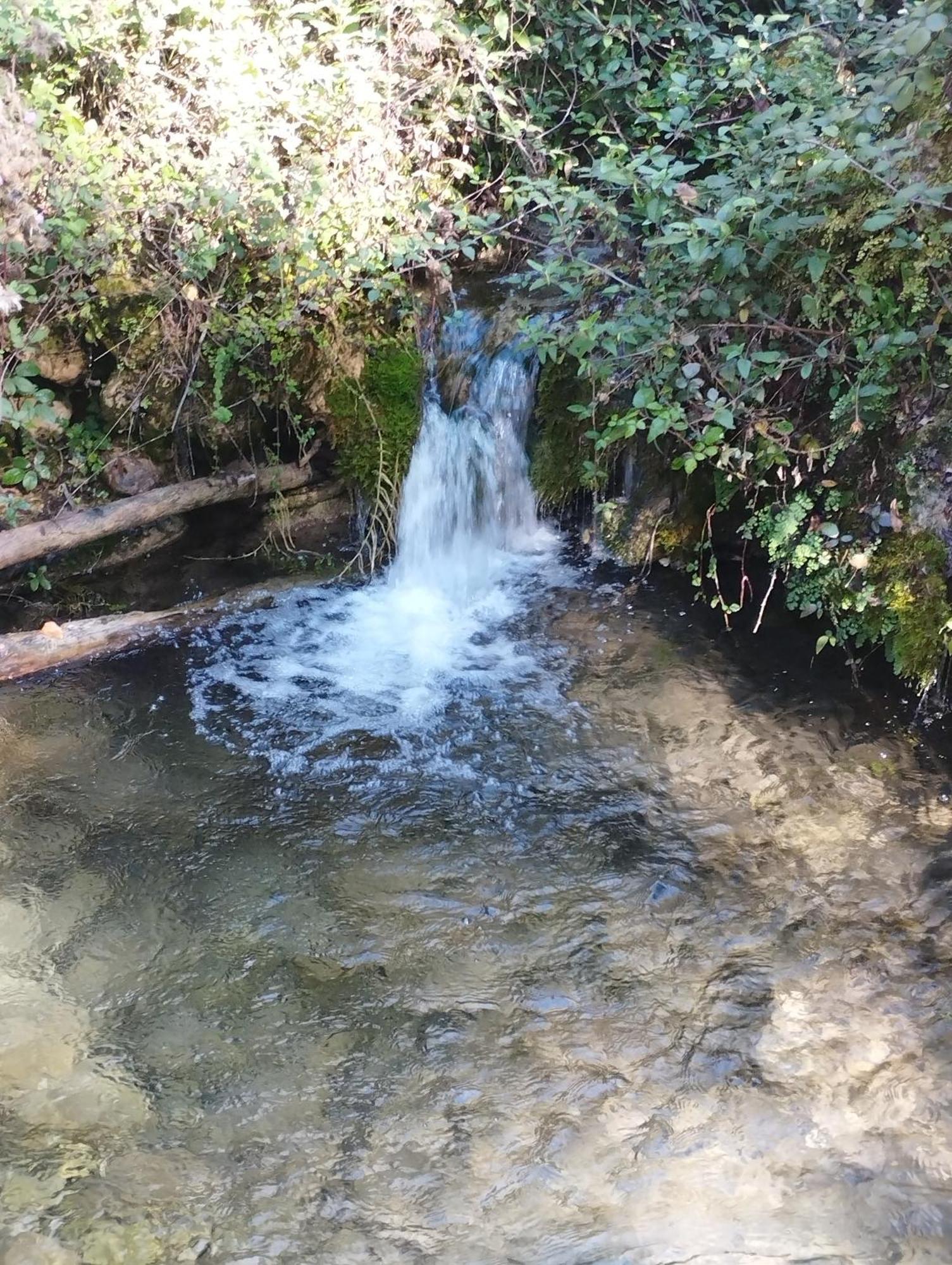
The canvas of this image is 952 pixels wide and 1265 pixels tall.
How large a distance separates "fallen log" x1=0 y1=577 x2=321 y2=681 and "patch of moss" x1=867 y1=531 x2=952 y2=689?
12.6ft

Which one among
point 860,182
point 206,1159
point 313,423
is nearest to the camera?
point 206,1159

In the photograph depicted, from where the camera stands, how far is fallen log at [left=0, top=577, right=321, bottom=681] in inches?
206

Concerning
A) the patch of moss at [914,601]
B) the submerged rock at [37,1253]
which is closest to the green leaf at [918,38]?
the patch of moss at [914,601]

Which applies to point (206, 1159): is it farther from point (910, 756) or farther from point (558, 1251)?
point (910, 756)

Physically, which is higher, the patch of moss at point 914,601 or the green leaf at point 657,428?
the green leaf at point 657,428

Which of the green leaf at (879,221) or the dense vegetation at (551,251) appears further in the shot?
the dense vegetation at (551,251)

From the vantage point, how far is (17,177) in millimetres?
4902

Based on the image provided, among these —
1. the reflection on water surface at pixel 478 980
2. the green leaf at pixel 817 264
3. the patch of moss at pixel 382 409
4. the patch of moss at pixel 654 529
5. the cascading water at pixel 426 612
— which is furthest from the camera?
the patch of moss at pixel 382 409

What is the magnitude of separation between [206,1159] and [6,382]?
4.36 m

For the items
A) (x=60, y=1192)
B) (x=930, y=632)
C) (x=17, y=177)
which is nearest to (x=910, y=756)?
(x=930, y=632)

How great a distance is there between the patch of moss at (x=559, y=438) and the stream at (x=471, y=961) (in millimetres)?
1272

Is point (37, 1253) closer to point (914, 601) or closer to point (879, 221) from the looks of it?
point (914, 601)

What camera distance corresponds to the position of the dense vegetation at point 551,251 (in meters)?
4.25

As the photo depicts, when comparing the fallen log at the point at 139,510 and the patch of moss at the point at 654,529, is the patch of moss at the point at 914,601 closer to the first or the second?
the patch of moss at the point at 654,529
